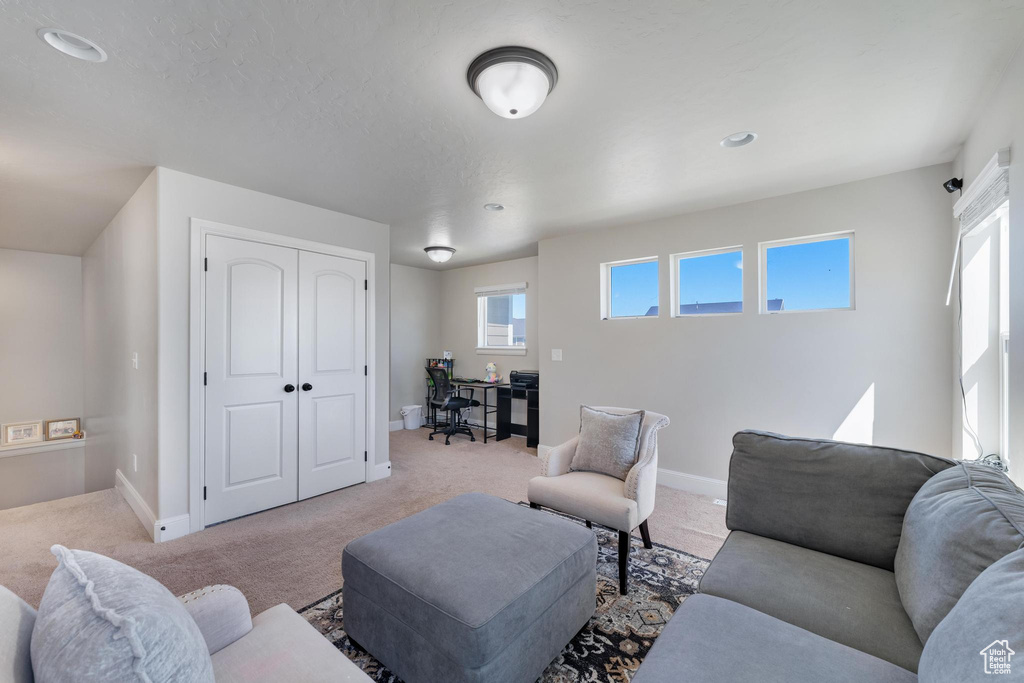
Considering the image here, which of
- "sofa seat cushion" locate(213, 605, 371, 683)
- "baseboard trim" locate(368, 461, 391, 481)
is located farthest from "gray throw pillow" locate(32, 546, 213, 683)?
"baseboard trim" locate(368, 461, 391, 481)

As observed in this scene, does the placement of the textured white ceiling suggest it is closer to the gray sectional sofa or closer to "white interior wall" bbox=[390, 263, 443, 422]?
the gray sectional sofa

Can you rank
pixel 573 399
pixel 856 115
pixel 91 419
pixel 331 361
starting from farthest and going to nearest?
pixel 91 419 → pixel 573 399 → pixel 331 361 → pixel 856 115

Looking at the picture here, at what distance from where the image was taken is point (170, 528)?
2.84m

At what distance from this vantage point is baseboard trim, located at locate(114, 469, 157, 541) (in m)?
2.92

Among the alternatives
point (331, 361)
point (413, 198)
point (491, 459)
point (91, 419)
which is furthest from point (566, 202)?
point (91, 419)

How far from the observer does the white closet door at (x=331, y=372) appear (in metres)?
3.55

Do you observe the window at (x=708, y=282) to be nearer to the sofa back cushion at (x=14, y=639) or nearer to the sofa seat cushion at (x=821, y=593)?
the sofa seat cushion at (x=821, y=593)

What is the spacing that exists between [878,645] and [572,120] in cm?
239

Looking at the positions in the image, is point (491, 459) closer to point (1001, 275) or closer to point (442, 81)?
point (442, 81)

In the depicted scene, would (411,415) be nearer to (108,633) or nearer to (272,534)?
(272,534)

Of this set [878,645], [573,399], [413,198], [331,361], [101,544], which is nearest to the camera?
[878,645]

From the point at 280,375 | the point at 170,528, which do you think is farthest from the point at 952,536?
the point at 170,528

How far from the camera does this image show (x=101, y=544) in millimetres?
2783

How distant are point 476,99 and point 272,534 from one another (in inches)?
119
